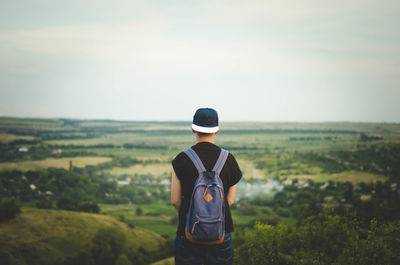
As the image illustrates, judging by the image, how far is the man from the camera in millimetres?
3633

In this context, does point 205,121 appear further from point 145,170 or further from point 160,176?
point 145,170

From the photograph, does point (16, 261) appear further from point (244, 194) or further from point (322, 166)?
point (322, 166)

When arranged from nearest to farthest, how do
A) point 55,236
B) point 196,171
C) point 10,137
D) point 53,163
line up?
point 196,171 → point 55,236 → point 53,163 → point 10,137

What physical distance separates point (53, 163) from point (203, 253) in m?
155

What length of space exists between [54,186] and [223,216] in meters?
128

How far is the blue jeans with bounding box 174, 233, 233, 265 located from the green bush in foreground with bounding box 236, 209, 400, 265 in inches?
284

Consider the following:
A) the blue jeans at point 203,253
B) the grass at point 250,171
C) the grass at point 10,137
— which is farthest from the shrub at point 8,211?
the grass at point 10,137

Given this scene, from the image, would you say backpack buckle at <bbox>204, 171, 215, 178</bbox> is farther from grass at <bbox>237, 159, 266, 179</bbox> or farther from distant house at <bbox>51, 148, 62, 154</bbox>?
distant house at <bbox>51, 148, 62, 154</bbox>

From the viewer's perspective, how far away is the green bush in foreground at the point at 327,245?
9805 millimetres

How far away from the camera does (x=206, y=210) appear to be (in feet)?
11.4

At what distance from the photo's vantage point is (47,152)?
15638 cm

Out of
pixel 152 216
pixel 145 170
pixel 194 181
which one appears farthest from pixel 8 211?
→ pixel 145 170

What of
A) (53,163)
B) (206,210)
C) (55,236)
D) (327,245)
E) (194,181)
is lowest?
(55,236)

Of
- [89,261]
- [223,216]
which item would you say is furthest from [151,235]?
[223,216]
